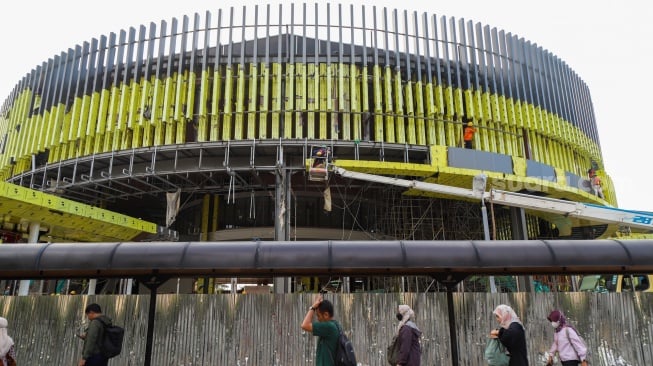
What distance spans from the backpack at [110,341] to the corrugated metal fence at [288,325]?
2181 mm

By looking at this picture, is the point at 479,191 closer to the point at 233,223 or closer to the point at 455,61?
the point at 455,61

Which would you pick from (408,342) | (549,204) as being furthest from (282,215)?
(408,342)

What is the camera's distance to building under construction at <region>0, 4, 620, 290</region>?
21312mm

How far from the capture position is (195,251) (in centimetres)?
681

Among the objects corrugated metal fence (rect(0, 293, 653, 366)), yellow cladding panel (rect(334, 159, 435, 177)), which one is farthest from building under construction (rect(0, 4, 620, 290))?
corrugated metal fence (rect(0, 293, 653, 366))

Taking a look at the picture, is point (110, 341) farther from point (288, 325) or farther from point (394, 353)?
point (394, 353)

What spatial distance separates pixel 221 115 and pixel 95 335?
17.3 metres

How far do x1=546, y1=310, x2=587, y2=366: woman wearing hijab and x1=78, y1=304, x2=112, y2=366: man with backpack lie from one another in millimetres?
5871

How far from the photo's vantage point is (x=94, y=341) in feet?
18.4

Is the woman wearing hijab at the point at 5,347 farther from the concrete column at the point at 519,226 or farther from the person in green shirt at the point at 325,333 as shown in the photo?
the concrete column at the point at 519,226

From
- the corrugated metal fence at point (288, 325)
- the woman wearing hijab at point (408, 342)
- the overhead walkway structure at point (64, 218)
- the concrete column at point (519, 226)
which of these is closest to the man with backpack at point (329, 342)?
the woman wearing hijab at point (408, 342)

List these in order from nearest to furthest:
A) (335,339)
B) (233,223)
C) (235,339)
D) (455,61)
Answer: (335,339) → (235,339) → (455,61) → (233,223)

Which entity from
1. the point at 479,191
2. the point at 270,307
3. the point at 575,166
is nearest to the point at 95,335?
the point at 270,307

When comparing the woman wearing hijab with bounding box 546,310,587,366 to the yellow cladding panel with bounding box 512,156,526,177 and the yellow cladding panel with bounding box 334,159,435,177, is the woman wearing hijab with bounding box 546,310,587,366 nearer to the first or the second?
the yellow cladding panel with bounding box 334,159,435,177
